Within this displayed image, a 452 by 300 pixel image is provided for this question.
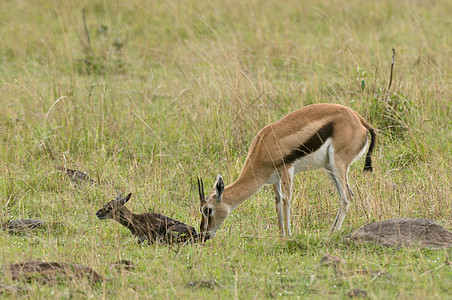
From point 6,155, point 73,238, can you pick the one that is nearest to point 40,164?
point 6,155

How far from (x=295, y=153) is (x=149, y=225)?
138 cm

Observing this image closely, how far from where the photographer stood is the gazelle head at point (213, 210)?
569cm

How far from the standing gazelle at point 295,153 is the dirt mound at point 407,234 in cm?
52

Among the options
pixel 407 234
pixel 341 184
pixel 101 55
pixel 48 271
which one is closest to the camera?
pixel 48 271

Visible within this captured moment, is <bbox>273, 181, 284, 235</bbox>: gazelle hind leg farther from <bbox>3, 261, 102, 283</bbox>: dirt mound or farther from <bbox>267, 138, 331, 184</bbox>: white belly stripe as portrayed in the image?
<bbox>3, 261, 102, 283</bbox>: dirt mound

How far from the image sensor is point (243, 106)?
7336 mm

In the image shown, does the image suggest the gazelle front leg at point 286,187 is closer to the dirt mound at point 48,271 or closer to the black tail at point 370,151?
the black tail at point 370,151

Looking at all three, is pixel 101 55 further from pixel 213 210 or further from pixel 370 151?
pixel 370 151

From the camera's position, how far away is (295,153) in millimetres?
5848

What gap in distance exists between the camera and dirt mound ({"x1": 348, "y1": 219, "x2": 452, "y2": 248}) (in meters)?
5.12

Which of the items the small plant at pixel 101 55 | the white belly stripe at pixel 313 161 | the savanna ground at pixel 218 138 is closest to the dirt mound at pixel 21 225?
the savanna ground at pixel 218 138

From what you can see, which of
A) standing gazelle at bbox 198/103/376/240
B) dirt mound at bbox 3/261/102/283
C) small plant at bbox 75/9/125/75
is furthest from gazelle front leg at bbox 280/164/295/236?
small plant at bbox 75/9/125/75

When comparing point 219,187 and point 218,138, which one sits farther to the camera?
point 218,138

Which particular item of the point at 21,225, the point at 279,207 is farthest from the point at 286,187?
the point at 21,225
